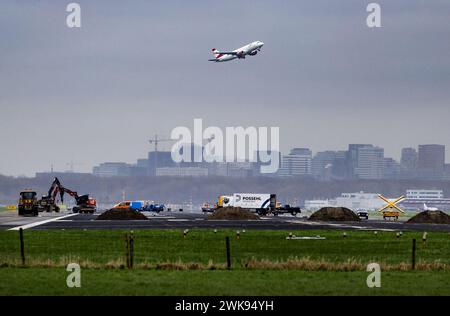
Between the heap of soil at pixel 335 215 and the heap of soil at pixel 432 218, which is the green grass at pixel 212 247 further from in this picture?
the heap of soil at pixel 335 215

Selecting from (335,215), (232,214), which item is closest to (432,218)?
(335,215)

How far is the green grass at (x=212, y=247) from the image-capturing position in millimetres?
56719

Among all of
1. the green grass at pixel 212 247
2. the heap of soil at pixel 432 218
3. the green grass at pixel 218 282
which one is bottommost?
the heap of soil at pixel 432 218

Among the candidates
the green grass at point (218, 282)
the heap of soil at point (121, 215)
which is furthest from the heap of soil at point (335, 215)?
the green grass at point (218, 282)

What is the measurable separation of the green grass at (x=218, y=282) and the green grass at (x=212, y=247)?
5.97 meters

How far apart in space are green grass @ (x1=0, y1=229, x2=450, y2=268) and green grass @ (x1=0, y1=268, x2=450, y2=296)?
597 centimetres

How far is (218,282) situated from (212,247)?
30.1 meters

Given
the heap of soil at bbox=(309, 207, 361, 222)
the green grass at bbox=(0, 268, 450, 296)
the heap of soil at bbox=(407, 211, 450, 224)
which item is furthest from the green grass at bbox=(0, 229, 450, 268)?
the heap of soil at bbox=(309, 207, 361, 222)

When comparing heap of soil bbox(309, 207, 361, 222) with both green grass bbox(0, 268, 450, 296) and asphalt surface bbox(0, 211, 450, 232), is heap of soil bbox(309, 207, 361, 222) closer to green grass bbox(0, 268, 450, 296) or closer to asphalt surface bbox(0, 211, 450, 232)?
asphalt surface bbox(0, 211, 450, 232)

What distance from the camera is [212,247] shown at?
68312mm

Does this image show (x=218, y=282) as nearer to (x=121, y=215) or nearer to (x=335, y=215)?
(x=121, y=215)
